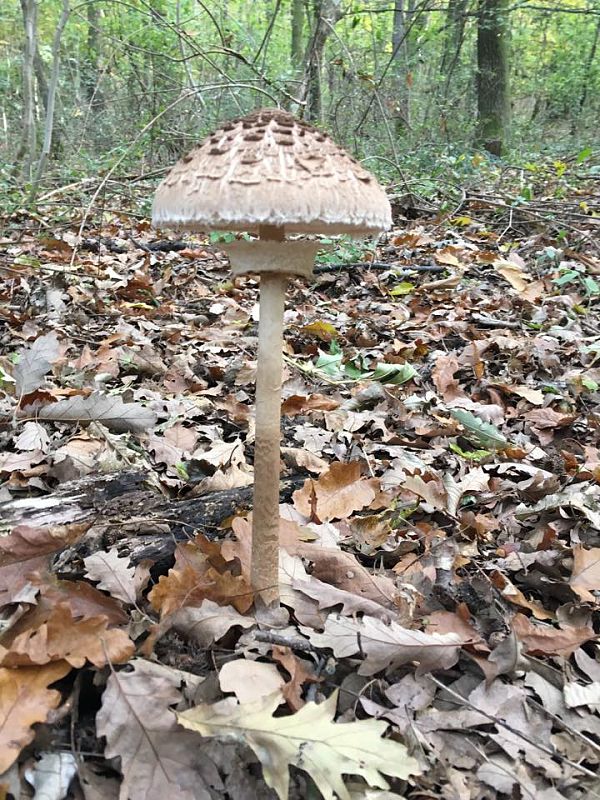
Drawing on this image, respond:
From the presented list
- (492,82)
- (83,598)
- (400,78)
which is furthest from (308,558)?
(492,82)

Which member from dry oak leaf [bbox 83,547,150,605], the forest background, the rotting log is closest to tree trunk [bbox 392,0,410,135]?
the forest background

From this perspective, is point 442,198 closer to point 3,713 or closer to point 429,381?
point 429,381

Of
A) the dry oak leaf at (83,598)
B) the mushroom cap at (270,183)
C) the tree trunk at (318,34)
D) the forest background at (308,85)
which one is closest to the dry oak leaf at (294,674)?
the dry oak leaf at (83,598)

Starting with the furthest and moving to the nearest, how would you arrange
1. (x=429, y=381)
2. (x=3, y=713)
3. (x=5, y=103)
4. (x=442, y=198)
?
(x=5, y=103)
(x=442, y=198)
(x=429, y=381)
(x=3, y=713)

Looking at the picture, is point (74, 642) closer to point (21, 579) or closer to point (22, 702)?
point (22, 702)

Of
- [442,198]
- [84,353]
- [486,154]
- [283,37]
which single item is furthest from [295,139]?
[283,37]

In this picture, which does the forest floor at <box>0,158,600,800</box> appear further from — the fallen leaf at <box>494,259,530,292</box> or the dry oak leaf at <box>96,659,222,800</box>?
the fallen leaf at <box>494,259,530,292</box>
